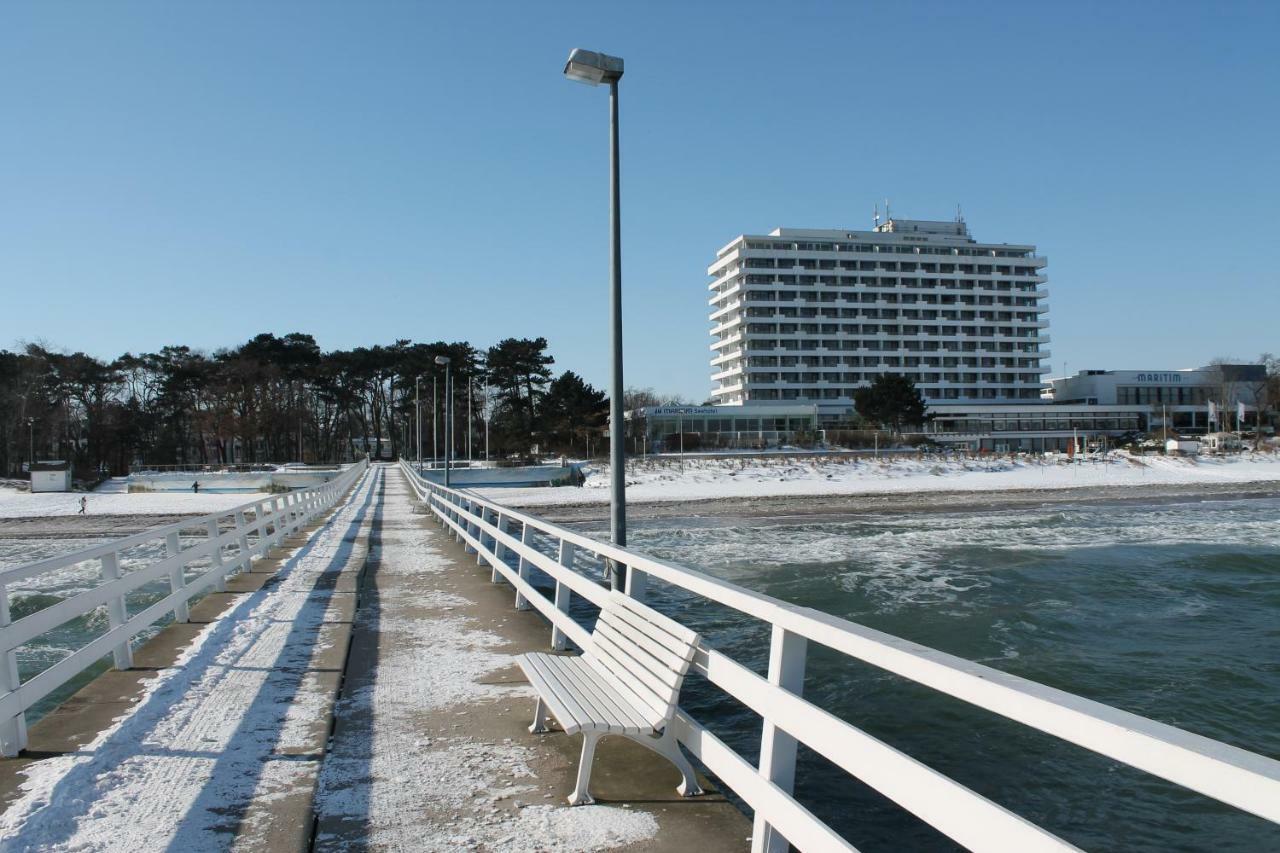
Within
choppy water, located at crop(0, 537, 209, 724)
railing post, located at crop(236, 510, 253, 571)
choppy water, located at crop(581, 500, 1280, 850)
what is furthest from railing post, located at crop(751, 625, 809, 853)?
railing post, located at crop(236, 510, 253, 571)

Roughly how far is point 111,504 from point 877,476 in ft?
132

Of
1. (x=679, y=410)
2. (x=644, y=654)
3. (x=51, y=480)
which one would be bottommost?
(x=51, y=480)

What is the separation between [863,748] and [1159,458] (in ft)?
225

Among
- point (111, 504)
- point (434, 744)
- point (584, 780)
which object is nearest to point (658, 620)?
point (584, 780)

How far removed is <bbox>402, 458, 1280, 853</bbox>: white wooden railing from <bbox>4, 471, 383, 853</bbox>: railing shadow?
88.0 inches

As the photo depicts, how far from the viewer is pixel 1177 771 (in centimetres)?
188

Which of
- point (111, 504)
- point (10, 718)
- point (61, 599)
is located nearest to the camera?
point (10, 718)

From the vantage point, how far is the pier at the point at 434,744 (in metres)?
2.45

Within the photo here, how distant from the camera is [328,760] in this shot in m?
5.11

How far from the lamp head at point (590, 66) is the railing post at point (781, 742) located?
929 cm

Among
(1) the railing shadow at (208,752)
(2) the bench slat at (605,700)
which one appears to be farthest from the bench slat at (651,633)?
(1) the railing shadow at (208,752)

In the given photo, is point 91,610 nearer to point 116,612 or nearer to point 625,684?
point 116,612

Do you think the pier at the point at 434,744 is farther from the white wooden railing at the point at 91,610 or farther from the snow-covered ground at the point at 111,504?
the snow-covered ground at the point at 111,504

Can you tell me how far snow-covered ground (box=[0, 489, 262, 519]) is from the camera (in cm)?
3838
